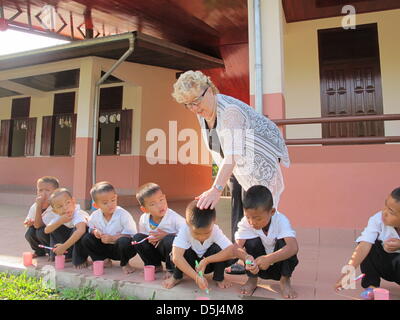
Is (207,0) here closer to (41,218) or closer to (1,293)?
(41,218)

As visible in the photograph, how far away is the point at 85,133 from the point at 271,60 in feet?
15.2

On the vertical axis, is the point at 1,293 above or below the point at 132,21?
below

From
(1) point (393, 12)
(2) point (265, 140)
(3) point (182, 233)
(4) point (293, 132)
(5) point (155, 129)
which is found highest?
(1) point (393, 12)

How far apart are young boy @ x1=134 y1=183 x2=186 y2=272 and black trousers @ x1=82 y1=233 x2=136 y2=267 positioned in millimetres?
97

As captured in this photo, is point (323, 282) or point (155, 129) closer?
point (323, 282)

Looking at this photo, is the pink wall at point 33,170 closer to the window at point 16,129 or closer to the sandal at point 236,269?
the window at point 16,129

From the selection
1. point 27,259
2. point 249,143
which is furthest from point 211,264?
point 27,259

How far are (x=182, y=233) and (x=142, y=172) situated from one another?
249 inches

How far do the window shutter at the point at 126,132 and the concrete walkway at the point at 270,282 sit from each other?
4858mm

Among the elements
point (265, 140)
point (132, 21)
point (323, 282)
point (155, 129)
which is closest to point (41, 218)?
point (265, 140)

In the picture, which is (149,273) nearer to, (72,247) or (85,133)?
(72,247)

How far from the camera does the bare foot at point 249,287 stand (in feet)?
6.82

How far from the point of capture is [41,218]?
2.95 metres

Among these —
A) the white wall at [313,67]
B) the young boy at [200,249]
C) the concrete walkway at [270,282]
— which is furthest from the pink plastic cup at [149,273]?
the white wall at [313,67]
